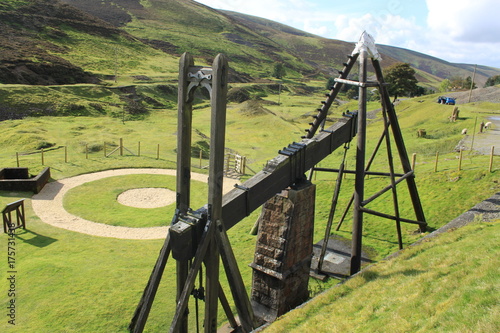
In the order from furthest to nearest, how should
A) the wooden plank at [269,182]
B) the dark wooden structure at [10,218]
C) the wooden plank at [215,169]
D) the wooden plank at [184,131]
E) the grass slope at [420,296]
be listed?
the dark wooden structure at [10,218], the wooden plank at [269,182], the wooden plank at [184,131], the wooden plank at [215,169], the grass slope at [420,296]

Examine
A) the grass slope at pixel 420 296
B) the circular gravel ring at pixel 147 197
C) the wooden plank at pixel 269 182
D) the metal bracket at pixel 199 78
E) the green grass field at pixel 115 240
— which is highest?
the metal bracket at pixel 199 78

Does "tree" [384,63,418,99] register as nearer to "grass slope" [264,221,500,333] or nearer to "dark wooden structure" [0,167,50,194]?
"dark wooden structure" [0,167,50,194]

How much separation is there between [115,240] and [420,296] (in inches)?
415

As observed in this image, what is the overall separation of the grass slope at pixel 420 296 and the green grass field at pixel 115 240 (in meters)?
0.23

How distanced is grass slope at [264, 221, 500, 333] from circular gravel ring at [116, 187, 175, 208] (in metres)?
11.5

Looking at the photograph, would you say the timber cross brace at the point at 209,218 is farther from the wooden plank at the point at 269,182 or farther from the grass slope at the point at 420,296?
the grass slope at the point at 420,296

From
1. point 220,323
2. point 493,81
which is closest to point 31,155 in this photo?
point 220,323

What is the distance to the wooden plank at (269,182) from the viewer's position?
23.2ft

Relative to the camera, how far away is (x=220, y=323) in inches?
343

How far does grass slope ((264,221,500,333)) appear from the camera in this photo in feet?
17.9

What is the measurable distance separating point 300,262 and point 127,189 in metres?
12.9

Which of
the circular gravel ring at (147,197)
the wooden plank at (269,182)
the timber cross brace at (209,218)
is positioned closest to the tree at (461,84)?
the circular gravel ring at (147,197)

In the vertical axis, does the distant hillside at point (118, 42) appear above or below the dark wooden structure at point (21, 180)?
above

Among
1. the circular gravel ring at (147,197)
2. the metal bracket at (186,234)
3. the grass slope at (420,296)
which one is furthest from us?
the circular gravel ring at (147,197)
